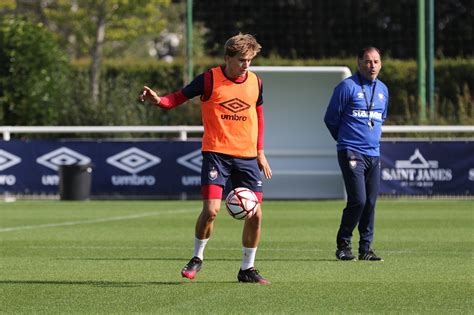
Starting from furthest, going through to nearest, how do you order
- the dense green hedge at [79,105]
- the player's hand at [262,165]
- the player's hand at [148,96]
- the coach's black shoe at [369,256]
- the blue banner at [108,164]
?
1. the dense green hedge at [79,105]
2. the blue banner at [108,164]
3. the coach's black shoe at [369,256]
4. the player's hand at [262,165]
5. the player's hand at [148,96]

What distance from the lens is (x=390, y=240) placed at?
15.6 meters

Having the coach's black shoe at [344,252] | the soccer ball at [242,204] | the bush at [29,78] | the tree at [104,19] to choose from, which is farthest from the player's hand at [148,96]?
the tree at [104,19]

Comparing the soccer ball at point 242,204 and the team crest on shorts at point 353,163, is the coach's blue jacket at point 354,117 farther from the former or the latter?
the soccer ball at point 242,204

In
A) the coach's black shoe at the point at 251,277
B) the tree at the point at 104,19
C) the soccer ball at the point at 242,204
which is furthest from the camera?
the tree at the point at 104,19

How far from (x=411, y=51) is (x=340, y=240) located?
99.0ft

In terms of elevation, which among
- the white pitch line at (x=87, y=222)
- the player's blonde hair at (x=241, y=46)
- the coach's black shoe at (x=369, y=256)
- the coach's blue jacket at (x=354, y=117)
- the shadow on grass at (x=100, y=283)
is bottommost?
the white pitch line at (x=87, y=222)

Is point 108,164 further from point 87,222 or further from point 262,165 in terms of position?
point 262,165

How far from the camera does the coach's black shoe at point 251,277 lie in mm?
10797

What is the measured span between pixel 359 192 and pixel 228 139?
2635 millimetres

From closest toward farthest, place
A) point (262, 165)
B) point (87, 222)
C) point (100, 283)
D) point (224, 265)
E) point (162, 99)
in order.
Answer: point (162, 99) < point (100, 283) < point (262, 165) < point (224, 265) < point (87, 222)

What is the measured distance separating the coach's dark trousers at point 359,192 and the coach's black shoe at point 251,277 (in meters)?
2.48

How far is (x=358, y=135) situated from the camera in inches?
517

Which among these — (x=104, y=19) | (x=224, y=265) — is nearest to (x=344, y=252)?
(x=224, y=265)

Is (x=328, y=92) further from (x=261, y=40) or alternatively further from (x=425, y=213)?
(x=261, y=40)
